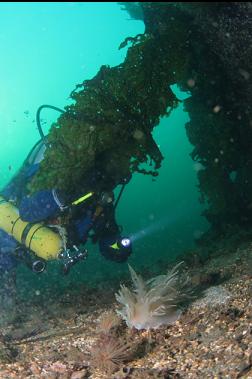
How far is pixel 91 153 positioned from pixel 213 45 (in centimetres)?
289

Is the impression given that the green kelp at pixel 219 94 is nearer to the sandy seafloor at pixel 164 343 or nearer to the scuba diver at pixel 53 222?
the scuba diver at pixel 53 222

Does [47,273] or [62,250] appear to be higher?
[47,273]

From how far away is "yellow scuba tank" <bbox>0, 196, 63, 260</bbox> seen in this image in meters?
5.41

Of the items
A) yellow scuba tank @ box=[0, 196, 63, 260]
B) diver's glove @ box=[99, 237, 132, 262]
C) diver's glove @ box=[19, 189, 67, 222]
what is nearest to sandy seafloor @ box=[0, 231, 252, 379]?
diver's glove @ box=[99, 237, 132, 262]

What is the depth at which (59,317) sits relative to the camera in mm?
5922

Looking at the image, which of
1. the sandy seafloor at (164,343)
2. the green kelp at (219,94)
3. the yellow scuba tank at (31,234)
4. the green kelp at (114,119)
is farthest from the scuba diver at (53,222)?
the green kelp at (219,94)

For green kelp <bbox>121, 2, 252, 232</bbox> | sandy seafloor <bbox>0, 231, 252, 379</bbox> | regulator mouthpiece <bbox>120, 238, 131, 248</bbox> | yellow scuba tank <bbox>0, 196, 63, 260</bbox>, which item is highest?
green kelp <bbox>121, 2, 252, 232</bbox>

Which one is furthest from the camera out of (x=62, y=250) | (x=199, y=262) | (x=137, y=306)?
(x=199, y=262)

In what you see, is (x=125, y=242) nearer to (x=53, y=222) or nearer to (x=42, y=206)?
(x=53, y=222)

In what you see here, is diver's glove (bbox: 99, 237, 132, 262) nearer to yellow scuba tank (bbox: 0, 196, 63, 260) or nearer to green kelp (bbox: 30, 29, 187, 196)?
green kelp (bbox: 30, 29, 187, 196)

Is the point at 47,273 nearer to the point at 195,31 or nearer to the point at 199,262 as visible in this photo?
the point at 199,262

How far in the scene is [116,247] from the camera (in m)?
6.52

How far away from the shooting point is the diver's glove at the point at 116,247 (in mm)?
6473

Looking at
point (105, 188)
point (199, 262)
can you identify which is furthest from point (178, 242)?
point (105, 188)
